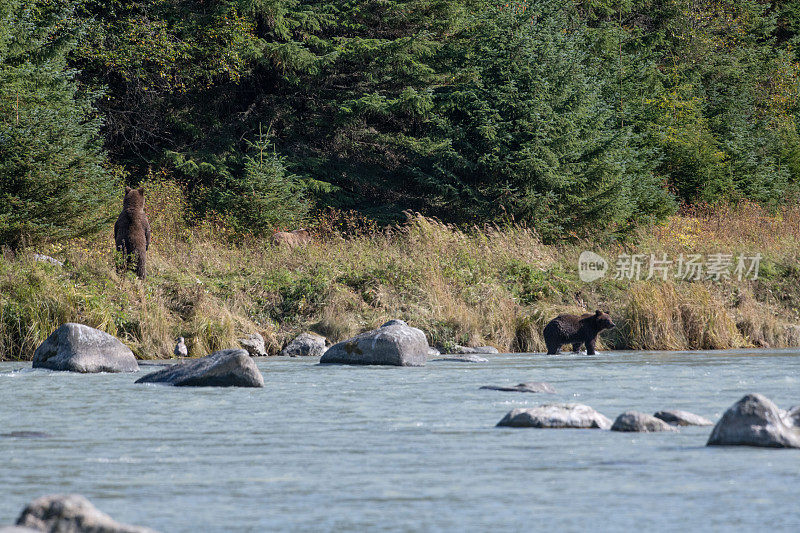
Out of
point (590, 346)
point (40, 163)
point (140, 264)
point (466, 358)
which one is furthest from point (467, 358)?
point (40, 163)

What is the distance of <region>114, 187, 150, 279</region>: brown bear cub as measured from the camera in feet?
57.4

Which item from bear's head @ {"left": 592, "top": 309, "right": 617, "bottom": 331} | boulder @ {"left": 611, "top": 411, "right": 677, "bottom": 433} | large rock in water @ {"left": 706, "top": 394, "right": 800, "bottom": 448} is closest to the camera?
large rock in water @ {"left": 706, "top": 394, "right": 800, "bottom": 448}

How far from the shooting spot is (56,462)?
7090mm

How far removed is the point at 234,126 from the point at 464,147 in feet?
27.2

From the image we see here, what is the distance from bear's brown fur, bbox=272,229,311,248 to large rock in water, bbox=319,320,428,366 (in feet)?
24.1

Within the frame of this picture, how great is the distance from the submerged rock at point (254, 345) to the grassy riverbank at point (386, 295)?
0.21m

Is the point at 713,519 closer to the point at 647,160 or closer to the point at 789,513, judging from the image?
the point at 789,513

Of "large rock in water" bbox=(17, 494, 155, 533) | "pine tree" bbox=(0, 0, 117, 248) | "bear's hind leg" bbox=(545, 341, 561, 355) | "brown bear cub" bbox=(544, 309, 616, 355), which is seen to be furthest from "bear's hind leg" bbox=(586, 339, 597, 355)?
"large rock in water" bbox=(17, 494, 155, 533)

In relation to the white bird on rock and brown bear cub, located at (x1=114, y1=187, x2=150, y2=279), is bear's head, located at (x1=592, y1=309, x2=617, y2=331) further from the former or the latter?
brown bear cub, located at (x1=114, y1=187, x2=150, y2=279)

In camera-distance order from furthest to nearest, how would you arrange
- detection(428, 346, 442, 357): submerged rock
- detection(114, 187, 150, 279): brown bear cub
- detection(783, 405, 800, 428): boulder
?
detection(114, 187, 150, 279): brown bear cub
detection(428, 346, 442, 357): submerged rock
detection(783, 405, 800, 428): boulder

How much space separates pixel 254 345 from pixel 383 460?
33.7ft

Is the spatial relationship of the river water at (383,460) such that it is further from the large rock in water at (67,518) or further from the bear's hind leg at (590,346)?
the bear's hind leg at (590,346)

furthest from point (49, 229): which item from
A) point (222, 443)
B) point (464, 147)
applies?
point (222, 443)

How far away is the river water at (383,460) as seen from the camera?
5.51 meters
